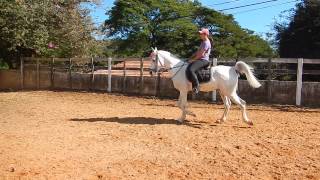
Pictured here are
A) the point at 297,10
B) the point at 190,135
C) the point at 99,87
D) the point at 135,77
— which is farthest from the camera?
the point at 297,10

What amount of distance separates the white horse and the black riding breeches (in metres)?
0.24

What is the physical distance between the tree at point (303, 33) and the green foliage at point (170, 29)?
43.3 feet

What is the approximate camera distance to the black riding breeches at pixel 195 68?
1162cm

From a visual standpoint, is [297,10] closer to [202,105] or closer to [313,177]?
[202,105]

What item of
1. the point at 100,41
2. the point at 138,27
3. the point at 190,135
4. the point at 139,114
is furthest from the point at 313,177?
the point at 138,27

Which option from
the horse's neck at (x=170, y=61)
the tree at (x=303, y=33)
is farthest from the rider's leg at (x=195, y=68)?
the tree at (x=303, y=33)

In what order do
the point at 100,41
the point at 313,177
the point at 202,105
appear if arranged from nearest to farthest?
1. the point at 313,177
2. the point at 202,105
3. the point at 100,41

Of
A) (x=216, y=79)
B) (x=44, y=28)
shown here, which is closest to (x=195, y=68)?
(x=216, y=79)

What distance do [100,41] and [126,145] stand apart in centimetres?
1973

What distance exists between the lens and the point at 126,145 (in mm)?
9211

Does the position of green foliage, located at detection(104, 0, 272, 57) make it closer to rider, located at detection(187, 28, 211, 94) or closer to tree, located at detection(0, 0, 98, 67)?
tree, located at detection(0, 0, 98, 67)

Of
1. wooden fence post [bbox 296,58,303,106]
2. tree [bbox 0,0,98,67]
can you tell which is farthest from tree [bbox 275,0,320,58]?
tree [bbox 0,0,98,67]

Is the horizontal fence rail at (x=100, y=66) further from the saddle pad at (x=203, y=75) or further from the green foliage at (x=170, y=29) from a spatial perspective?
the green foliage at (x=170, y=29)

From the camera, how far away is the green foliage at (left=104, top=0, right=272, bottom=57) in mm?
41500
